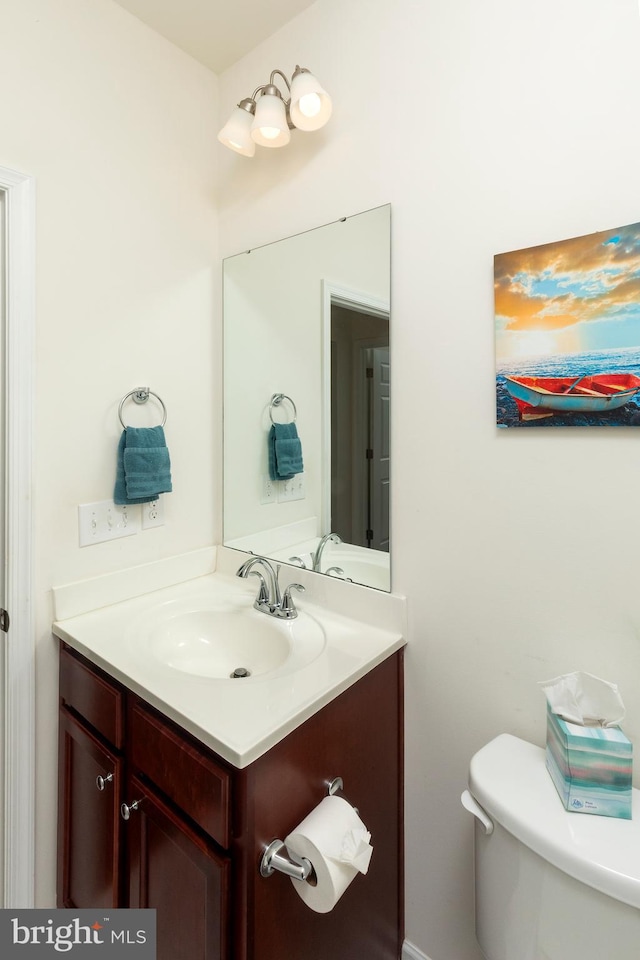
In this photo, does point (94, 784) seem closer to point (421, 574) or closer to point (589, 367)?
point (421, 574)

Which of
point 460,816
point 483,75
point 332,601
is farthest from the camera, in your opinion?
point 332,601

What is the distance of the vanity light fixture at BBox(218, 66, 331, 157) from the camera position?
1235mm

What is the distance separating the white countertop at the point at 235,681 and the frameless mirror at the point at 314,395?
17 cm

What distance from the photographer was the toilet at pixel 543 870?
2.41ft

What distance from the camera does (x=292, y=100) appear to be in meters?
1.26

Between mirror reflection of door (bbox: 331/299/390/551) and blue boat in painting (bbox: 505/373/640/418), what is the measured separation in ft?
1.14

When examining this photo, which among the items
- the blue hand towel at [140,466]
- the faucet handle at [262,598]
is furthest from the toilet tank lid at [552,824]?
the blue hand towel at [140,466]

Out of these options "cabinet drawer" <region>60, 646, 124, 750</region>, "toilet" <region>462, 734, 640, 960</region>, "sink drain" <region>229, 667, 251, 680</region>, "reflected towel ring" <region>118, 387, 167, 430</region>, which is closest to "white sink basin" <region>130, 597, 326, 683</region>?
"sink drain" <region>229, 667, 251, 680</region>

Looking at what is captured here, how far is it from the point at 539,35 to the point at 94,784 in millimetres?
1940

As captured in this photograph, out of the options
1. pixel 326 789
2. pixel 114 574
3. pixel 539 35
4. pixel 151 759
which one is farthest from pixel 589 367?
pixel 114 574

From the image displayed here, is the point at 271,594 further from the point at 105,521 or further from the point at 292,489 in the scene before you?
the point at 105,521

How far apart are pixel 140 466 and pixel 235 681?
27.5 inches

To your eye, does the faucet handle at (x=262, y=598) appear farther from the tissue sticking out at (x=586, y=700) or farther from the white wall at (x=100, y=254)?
the tissue sticking out at (x=586, y=700)

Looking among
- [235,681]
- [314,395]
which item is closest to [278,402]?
[314,395]
